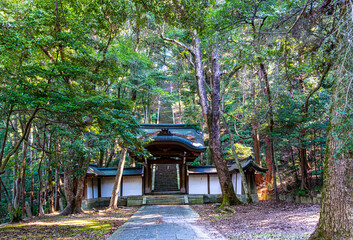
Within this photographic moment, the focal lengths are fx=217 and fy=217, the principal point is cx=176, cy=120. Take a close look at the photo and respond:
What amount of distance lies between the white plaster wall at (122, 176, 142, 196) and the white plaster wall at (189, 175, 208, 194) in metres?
2.98

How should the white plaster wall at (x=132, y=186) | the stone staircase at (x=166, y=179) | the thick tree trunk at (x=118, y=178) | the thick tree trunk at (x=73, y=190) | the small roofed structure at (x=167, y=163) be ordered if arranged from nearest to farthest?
the thick tree trunk at (x=73, y=190) < the thick tree trunk at (x=118, y=178) < the small roofed structure at (x=167, y=163) < the white plaster wall at (x=132, y=186) < the stone staircase at (x=166, y=179)

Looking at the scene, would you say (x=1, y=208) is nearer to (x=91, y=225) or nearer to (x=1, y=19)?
(x=91, y=225)

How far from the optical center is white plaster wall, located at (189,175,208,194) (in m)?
12.6

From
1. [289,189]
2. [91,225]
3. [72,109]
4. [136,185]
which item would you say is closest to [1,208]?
[136,185]

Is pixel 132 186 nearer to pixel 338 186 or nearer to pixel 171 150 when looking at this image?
pixel 171 150

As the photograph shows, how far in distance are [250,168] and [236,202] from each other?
9.37ft


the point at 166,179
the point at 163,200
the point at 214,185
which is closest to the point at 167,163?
the point at 163,200

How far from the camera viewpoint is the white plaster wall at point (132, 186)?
1241 cm

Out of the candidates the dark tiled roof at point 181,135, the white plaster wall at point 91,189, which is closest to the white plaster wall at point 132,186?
the white plaster wall at point 91,189

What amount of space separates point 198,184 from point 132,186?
383cm

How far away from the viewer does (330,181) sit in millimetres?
3041

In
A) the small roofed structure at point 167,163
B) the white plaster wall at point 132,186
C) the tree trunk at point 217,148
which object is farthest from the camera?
the white plaster wall at point 132,186

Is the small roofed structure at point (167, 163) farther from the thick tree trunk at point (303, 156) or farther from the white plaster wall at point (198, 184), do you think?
the thick tree trunk at point (303, 156)

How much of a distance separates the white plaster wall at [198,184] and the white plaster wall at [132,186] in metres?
2.98
